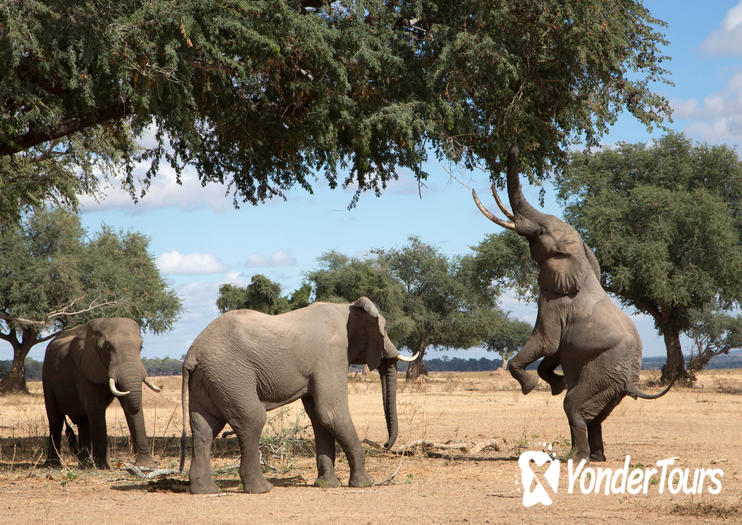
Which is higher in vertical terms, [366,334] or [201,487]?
[366,334]

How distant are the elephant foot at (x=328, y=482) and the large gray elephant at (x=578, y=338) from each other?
3013 millimetres

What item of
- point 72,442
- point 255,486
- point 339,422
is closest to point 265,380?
point 339,422

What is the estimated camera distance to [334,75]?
1271 centimetres

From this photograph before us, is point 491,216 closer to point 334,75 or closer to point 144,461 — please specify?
point 334,75

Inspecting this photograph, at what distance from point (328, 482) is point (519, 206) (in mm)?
4682

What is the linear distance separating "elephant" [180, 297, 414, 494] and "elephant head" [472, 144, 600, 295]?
2767 mm

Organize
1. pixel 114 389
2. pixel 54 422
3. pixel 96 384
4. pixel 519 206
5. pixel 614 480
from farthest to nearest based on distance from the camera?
pixel 54 422 → pixel 96 384 → pixel 519 206 → pixel 114 389 → pixel 614 480

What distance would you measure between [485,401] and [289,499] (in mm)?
19553

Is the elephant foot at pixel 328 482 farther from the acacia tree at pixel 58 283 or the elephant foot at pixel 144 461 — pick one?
the acacia tree at pixel 58 283

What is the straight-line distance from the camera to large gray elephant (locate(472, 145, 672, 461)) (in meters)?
10.7

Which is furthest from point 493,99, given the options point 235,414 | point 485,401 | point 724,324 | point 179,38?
point 724,324

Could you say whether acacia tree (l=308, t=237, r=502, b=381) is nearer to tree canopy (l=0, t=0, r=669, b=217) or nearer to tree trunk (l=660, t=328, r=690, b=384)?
A: tree trunk (l=660, t=328, r=690, b=384)

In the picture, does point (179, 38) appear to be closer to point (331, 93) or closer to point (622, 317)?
point (331, 93)

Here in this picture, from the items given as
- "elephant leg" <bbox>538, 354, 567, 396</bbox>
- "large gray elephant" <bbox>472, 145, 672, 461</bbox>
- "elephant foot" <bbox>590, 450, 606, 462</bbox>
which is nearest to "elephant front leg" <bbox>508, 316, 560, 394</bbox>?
"large gray elephant" <bbox>472, 145, 672, 461</bbox>
